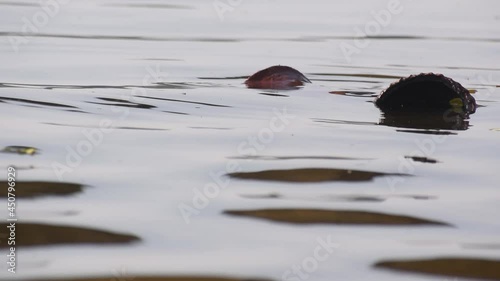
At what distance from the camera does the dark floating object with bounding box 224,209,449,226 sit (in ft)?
10.6

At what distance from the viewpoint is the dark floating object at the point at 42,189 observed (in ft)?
11.2

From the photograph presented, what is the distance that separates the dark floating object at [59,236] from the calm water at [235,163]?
1cm

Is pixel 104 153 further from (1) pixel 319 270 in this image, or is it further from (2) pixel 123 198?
(1) pixel 319 270

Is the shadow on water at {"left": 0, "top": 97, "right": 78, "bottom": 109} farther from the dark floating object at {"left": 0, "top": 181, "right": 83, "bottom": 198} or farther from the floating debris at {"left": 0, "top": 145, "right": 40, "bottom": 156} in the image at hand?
the dark floating object at {"left": 0, "top": 181, "right": 83, "bottom": 198}

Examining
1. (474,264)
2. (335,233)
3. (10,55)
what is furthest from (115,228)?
(10,55)

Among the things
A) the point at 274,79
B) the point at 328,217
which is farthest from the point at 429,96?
the point at 328,217

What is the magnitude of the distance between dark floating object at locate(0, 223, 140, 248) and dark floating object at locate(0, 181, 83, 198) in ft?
1.18

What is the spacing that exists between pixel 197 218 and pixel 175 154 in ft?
3.05

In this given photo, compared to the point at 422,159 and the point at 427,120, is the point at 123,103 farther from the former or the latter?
the point at 422,159

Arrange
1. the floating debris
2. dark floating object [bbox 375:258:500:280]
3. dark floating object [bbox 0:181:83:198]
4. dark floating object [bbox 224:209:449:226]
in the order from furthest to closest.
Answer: the floating debris
dark floating object [bbox 0:181:83:198]
dark floating object [bbox 224:209:449:226]
dark floating object [bbox 375:258:500:280]

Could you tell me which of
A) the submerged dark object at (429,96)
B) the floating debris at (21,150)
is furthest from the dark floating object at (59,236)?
the submerged dark object at (429,96)

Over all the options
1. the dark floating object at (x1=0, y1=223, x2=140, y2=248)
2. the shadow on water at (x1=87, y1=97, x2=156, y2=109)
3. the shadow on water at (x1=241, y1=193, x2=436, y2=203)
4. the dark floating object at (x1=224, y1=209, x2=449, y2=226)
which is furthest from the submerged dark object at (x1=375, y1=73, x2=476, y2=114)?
the dark floating object at (x1=0, y1=223, x2=140, y2=248)

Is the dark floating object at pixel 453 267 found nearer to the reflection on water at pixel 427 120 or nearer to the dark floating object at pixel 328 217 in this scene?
the dark floating object at pixel 328 217


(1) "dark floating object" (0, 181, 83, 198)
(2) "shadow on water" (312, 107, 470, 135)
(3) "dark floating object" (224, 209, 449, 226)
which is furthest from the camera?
(2) "shadow on water" (312, 107, 470, 135)
